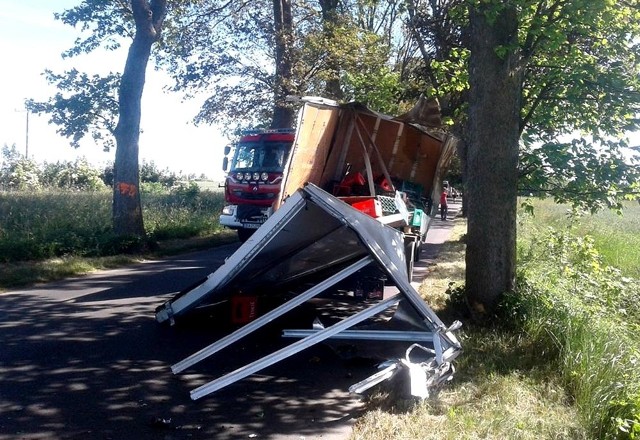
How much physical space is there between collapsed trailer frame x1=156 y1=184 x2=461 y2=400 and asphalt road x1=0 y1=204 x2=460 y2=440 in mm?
289

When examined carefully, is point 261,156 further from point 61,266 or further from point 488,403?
point 488,403

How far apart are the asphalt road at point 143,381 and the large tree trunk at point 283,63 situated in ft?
47.1

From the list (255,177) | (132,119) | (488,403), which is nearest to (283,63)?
(255,177)

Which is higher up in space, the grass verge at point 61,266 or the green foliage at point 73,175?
the green foliage at point 73,175

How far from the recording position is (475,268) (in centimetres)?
885

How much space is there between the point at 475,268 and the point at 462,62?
164 inches

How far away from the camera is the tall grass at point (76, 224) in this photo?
47.9 ft

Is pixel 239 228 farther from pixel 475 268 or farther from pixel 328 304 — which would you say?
pixel 475 268

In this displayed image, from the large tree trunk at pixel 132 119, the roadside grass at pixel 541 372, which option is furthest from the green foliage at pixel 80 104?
the roadside grass at pixel 541 372

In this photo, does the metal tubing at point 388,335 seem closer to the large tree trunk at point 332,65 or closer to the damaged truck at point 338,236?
the damaged truck at point 338,236

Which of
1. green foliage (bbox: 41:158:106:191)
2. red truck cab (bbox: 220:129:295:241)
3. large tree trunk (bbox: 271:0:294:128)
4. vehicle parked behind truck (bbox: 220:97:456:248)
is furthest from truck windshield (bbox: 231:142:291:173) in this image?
green foliage (bbox: 41:158:106:191)

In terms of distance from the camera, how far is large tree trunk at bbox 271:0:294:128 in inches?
914

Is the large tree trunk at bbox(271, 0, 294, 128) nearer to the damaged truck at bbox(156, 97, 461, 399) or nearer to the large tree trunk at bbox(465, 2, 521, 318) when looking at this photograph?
the damaged truck at bbox(156, 97, 461, 399)

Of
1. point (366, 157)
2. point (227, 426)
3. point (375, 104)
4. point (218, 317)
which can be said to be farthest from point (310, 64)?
point (227, 426)
